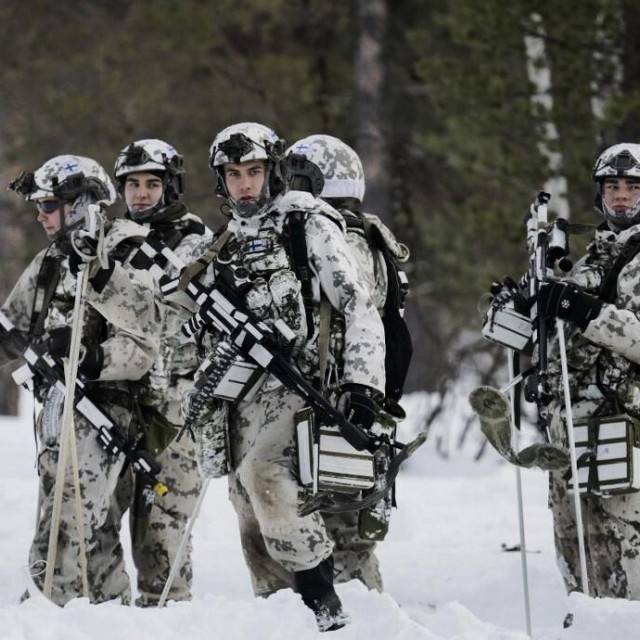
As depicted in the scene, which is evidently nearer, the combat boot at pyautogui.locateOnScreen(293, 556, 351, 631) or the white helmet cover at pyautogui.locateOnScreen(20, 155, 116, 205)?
the combat boot at pyautogui.locateOnScreen(293, 556, 351, 631)

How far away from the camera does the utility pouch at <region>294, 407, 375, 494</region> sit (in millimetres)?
6117

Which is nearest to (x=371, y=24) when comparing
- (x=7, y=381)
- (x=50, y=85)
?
(x=50, y=85)

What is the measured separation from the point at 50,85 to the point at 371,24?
15.4 ft

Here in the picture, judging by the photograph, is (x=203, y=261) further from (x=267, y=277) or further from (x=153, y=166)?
(x=153, y=166)

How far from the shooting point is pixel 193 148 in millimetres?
19078

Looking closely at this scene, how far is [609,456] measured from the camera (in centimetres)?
682

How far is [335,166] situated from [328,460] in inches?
73.3

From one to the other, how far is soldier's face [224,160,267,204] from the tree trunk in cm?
1103

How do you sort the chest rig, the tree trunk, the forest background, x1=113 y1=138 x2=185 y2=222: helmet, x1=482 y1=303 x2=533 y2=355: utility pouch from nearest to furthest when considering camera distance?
the chest rig → x1=482 y1=303 x2=533 y2=355: utility pouch → x1=113 y1=138 x2=185 y2=222: helmet → the forest background → the tree trunk

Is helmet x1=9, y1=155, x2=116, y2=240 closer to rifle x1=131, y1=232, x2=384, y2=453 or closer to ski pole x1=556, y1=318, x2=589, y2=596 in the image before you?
rifle x1=131, y1=232, x2=384, y2=453

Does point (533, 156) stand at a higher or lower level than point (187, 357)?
higher

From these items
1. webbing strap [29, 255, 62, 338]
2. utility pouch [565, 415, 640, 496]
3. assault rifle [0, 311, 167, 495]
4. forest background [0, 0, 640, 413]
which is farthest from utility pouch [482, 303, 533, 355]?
forest background [0, 0, 640, 413]

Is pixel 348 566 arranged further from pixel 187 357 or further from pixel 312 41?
pixel 312 41

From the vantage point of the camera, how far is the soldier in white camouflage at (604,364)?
6.81m
